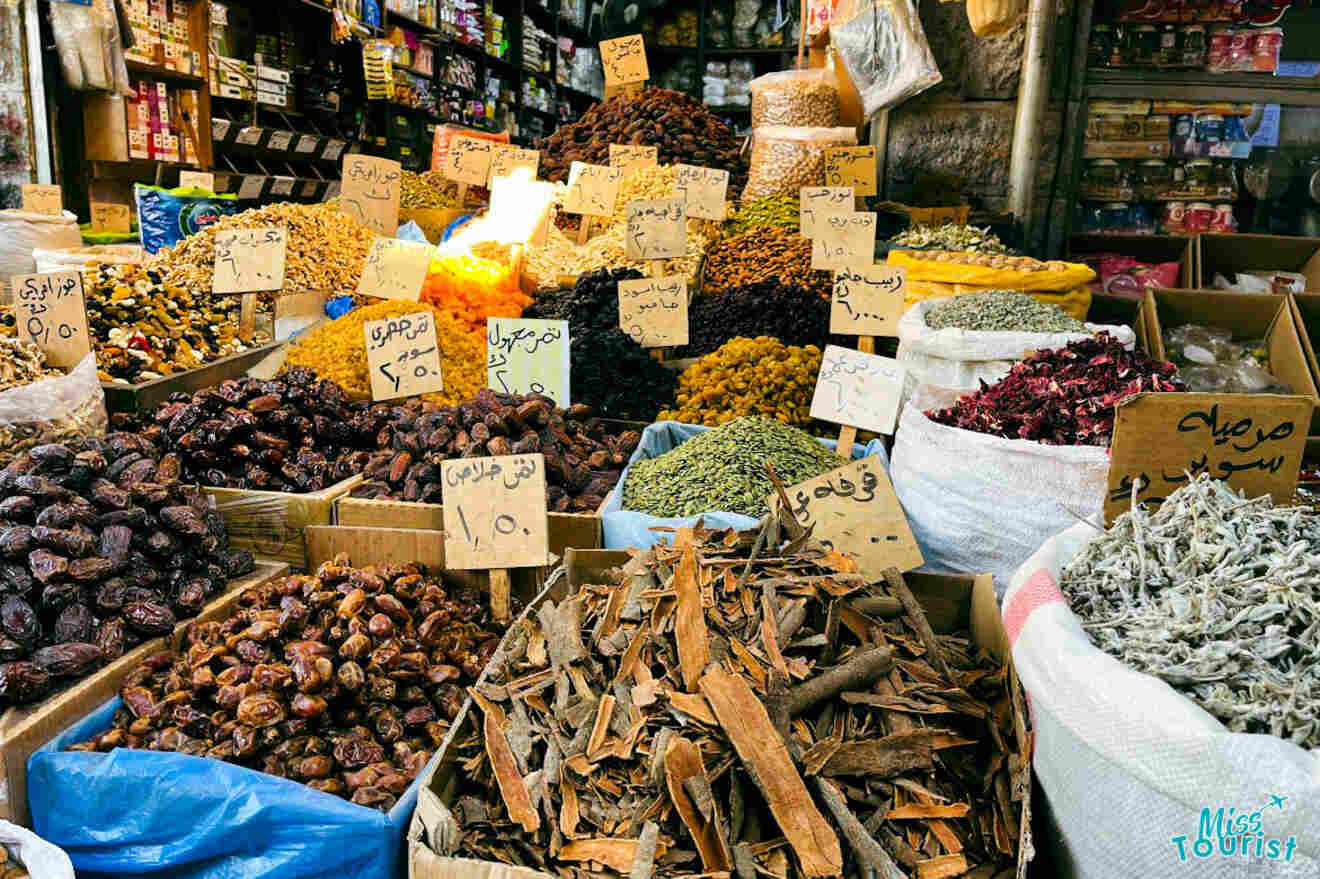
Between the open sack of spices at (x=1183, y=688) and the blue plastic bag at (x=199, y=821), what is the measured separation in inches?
29.5

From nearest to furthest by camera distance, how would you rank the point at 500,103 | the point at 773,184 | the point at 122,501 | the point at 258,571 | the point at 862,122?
the point at 122,501 < the point at 258,571 < the point at 773,184 < the point at 862,122 < the point at 500,103

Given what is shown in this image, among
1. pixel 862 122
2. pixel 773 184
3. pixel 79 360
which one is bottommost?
pixel 79 360

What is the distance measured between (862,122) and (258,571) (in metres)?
3.64

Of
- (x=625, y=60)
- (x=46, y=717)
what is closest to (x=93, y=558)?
(x=46, y=717)

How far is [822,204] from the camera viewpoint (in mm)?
2539

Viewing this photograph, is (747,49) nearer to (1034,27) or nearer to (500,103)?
(500,103)

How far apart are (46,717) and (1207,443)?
176 centimetres

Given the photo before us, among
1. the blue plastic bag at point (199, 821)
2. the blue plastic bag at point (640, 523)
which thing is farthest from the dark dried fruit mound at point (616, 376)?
the blue plastic bag at point (199, 821)

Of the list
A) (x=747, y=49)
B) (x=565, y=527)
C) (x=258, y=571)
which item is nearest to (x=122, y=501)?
(x=258, y=571)

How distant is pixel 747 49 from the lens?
308 inches

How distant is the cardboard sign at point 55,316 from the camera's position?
91.0 inches

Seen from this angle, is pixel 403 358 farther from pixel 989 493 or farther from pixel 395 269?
pixel 989 493

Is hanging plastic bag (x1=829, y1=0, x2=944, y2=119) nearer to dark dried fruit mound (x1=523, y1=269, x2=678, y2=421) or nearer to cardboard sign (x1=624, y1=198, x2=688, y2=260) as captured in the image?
cardboard sign (x1=624, y1=198, x2=688, y2=260)

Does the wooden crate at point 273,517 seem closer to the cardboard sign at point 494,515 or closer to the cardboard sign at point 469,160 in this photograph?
the cardboard sign at point 494,515
